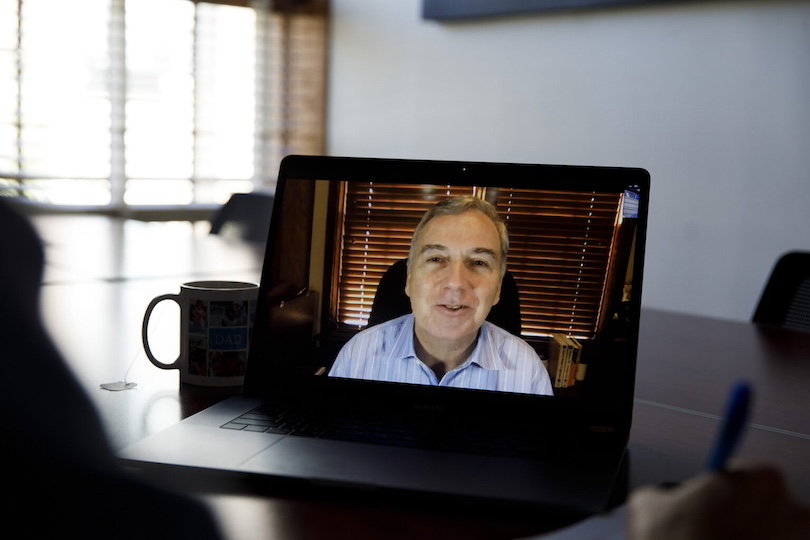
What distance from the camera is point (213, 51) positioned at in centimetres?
516

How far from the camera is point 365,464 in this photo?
2.42 ft

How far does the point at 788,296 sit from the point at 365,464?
136cm

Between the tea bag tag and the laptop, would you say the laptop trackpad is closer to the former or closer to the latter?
the laptop

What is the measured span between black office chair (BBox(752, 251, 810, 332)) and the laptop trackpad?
4.03ft

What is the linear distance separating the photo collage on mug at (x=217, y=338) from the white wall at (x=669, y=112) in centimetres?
299

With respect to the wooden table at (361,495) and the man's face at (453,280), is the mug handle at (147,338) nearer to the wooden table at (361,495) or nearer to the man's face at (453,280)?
the wooden table at (361,495)

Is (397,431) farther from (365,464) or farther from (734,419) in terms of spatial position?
(734,419)

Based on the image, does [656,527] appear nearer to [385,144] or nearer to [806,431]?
[806,431]

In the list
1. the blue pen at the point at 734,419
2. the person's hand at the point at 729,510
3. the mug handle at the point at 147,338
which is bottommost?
the mug handle at the point at 147,338

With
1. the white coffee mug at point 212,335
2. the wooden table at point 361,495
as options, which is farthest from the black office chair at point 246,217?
the white coffee mug at point 212,335

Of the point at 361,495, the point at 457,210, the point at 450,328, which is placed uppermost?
the point at 457,210

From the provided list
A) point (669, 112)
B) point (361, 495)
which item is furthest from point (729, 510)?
point (669, 112)

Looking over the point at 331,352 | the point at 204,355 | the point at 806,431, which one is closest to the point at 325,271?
the point at 331,352

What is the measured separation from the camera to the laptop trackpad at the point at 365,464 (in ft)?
2.31
